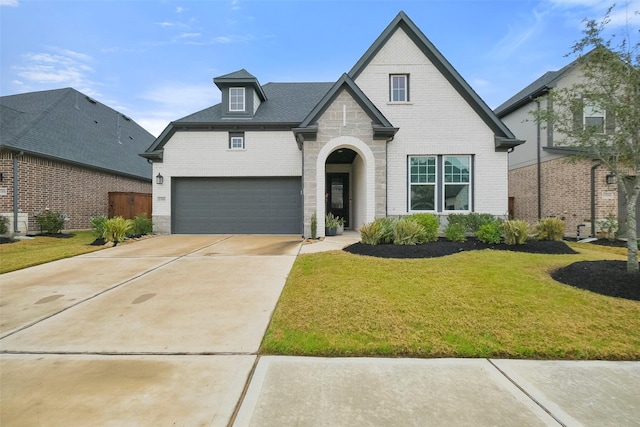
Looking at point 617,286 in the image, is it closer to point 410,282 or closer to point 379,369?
point 410,282

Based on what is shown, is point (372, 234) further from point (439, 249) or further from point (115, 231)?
point (115, 231)

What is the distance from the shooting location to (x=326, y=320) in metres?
3.74

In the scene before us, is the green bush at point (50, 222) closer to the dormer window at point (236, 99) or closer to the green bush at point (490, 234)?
the dormer window at point (236, 99)

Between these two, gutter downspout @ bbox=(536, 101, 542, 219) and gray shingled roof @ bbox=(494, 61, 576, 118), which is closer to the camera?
gray shingled roof @ bbox=(494, 61, 576, 118)

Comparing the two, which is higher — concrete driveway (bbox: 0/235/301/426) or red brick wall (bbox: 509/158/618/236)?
red brick wall (bbox: 509/158/618/236)

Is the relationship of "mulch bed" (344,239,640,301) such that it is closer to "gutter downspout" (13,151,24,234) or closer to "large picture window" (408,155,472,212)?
"large picture window" (408,155,472,212)

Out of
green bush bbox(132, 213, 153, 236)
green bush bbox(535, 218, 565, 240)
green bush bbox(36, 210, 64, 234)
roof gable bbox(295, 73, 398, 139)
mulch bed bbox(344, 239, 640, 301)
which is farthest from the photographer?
green bush bbox(36, 210, 64, 234)

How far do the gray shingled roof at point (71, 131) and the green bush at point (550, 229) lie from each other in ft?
64.6

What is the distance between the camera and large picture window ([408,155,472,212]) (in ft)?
36.0

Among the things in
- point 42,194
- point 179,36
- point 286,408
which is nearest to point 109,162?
point 42,194

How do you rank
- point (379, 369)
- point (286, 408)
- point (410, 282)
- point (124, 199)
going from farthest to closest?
point (124, 199), point (410, 282), point (379, 369), point (286, 408)

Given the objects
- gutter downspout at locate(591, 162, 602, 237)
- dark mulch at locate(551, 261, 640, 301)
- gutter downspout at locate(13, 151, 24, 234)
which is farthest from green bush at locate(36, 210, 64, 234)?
gutter downspout at locate(591, 162, 602, 237)

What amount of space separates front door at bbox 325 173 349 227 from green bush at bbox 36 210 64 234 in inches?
471

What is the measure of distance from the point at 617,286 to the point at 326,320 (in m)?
4.93
